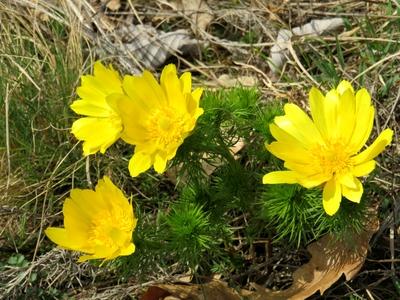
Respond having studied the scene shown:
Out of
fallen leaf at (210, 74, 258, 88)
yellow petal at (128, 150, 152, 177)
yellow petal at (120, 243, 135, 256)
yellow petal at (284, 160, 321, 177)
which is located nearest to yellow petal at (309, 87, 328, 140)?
yellow petal at (284, 160, 321, 177)

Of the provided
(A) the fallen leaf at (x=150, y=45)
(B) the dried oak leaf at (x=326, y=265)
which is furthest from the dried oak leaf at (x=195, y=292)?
(A) the fallen leaf at (x=150, y=45)

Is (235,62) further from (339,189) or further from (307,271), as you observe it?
(339,189)

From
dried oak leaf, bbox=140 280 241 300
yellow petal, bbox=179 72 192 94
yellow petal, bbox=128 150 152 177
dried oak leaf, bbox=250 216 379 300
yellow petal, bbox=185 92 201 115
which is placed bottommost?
dried oak leaf, bbox=140 280 241 300

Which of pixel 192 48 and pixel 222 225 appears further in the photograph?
pixel 192 48

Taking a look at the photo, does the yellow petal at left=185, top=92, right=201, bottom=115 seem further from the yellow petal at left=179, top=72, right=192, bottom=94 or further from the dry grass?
the dry grass

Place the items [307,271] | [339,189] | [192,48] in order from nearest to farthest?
[339,189] < [307,271] < [192,48]

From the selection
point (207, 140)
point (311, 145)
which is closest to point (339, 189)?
point (311, 145)

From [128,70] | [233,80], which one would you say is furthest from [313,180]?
[128,70]
